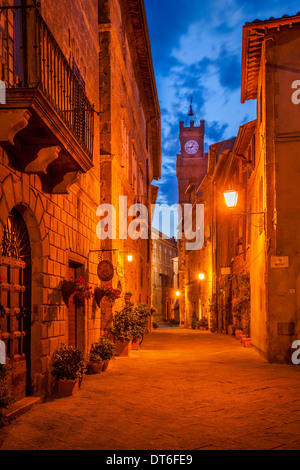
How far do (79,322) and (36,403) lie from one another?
3612 millimetres

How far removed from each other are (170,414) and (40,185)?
149 inches

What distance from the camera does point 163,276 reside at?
60.3 metres

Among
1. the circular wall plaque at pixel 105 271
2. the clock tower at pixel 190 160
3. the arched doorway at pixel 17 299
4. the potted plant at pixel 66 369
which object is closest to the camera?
the arched doorway at pixel 17 299

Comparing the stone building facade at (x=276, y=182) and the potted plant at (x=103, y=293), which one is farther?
the stone building facade at (x=276, y=182)

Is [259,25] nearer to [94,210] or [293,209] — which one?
[293,209]

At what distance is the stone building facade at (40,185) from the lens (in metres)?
5.89

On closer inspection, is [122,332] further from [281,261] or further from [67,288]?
[67,288]

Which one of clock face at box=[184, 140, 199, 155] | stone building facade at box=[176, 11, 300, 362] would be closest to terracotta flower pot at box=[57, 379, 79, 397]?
stone building facade at box=[176, 11, 300, 362]

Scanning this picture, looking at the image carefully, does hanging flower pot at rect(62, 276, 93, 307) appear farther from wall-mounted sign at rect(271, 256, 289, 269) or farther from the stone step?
wall-mounted sign at rect(271, 256, 289, 269)

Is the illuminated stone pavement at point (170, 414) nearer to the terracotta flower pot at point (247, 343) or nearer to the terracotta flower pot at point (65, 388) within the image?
the terracotta flower pot at point (65, 388)

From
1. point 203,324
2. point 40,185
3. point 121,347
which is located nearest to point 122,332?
point 121,347

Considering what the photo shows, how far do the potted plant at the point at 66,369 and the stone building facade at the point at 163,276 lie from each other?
46.2 m

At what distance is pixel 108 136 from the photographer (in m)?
13.7

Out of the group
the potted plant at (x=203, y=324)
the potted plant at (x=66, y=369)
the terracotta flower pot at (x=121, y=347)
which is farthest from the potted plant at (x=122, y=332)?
the potted plant at (x=203, y=324)
